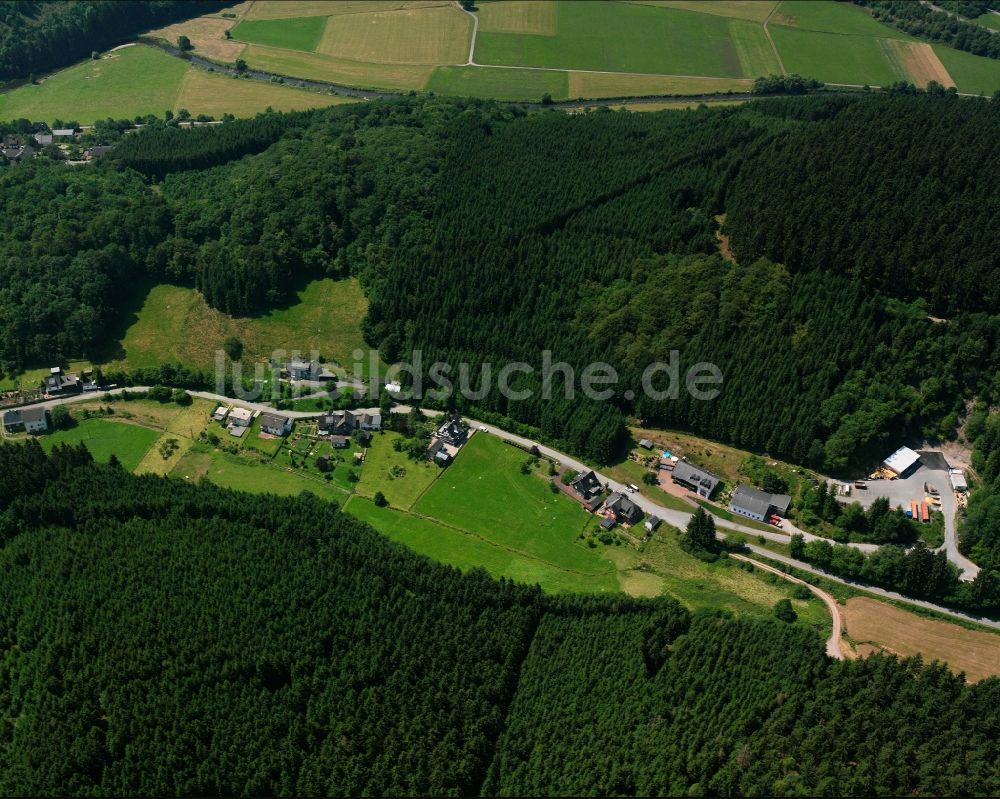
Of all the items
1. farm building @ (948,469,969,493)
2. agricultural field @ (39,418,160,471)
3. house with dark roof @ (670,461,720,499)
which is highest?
farm building @ (948,469,969,493)

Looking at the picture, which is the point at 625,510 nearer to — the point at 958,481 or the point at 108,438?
the point at 958,481

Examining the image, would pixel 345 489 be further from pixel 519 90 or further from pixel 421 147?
pixel 519 90

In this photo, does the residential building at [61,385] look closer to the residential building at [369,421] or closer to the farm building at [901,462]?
the residential building at [369,421]

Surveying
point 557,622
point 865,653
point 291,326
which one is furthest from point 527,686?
point 291,326

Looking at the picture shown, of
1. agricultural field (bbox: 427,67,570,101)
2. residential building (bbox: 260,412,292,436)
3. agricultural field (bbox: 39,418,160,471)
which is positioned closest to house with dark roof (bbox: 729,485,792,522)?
residential building (bbox: 260,412,292,436)

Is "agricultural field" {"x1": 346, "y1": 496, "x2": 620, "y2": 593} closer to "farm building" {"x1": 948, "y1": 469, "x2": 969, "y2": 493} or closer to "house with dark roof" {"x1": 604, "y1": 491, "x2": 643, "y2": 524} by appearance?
"house with dark roof" {"x1": 604, "y1": 491, "x2": 643, "y2": 524}
